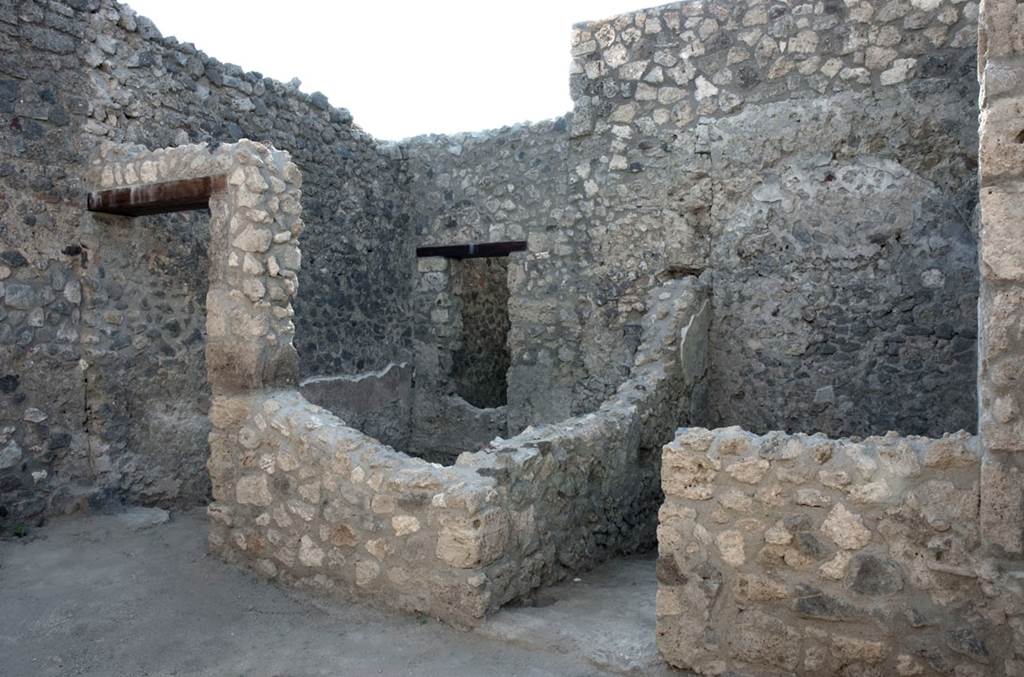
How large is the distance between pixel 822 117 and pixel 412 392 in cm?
501

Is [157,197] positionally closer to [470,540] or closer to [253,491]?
[253,491]

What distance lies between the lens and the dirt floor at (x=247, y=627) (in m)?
3.41

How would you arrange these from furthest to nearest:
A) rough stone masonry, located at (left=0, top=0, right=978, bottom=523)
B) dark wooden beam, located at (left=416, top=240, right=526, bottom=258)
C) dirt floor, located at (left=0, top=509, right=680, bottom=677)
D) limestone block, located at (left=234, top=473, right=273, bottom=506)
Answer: dark wooden beam, located at (left=416, top=240, right=526, bottom=258) → rough stone masonry, located at (left=0, top=0, right=978, bottom=523) → limestone block, located at (left=234, top=473, right=273, bottom=506) → dirt floor, located at (left=0, top=509, right=680, bottom=677)

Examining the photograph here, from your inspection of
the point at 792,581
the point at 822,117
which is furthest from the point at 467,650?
the point at 822,117

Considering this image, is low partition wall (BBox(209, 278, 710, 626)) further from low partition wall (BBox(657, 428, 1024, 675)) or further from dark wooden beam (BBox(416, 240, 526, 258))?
dark wooden beam (BBox(416, 240, 526, 258))

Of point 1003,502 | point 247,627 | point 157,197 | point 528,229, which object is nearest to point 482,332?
point 528,229

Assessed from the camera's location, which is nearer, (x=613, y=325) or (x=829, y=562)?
(x=829, y=562)

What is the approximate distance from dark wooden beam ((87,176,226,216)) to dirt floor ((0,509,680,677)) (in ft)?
6.99

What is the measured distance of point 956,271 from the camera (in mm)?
5496

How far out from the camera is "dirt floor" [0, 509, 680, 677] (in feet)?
11.2

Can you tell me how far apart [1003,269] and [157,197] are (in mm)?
4523

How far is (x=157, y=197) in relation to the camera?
501cm

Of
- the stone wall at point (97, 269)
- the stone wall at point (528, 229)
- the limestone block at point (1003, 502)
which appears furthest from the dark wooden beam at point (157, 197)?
the limestone block at point (1003, 502)

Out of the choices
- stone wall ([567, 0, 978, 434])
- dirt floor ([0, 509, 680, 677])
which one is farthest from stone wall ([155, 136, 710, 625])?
stone wall ([567, 0, 978, 434])
